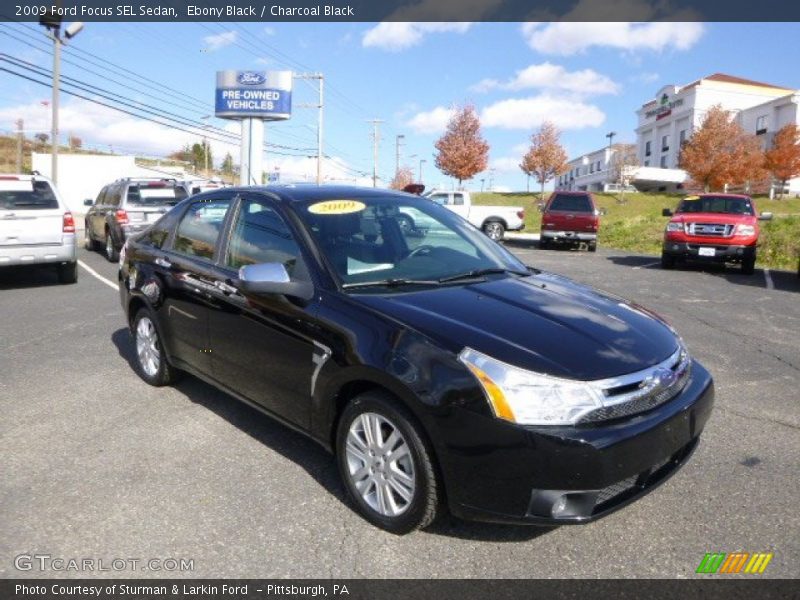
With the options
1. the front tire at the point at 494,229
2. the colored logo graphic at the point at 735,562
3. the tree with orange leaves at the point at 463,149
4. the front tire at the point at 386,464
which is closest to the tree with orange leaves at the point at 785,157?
the tree with orange leaves at the point at 463,149

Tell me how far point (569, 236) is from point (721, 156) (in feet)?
117

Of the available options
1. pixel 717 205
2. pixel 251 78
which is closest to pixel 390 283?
pixel 717 205

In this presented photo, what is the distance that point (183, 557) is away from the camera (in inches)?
109

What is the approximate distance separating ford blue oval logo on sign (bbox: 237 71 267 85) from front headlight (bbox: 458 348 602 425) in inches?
1744

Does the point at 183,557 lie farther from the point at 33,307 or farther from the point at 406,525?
the point at 33,307

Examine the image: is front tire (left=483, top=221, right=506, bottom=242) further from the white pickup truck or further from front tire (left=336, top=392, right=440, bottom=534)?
front tire (left=336, top=392, right=440, bottom=534)

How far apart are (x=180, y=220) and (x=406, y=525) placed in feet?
10.0

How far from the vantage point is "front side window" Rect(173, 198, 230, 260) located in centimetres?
426

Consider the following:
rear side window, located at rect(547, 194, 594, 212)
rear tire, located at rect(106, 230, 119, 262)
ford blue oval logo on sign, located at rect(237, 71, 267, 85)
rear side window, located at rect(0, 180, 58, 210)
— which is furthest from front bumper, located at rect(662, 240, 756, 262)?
ford blue oval logo on sign, located at rect(237, 71, 267, 85)

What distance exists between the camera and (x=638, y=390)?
106 inches

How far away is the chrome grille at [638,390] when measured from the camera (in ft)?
8.45

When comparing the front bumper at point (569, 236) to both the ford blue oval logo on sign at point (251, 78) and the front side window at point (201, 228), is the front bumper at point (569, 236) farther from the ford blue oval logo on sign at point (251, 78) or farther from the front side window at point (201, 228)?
the ford blue oval logo on sign at point (251, 78)

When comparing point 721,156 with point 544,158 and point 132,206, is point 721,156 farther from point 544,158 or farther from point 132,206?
point 132,206


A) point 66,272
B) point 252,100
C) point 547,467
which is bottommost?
point 66,272
